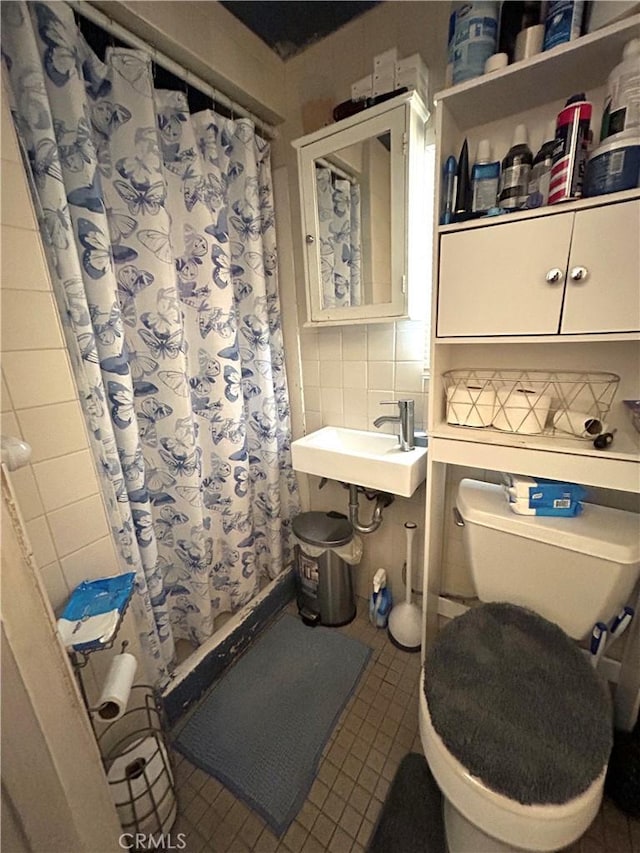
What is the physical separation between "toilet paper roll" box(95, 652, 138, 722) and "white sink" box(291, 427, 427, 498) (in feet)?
2.64

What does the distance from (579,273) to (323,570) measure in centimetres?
135

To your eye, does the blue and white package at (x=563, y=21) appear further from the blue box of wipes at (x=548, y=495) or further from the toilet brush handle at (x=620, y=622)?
the toilet brush handle at (x=620, y=622)

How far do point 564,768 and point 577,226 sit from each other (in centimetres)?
112

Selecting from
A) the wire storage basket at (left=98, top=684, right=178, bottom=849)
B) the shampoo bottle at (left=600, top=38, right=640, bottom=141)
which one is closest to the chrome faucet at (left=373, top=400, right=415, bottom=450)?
the shampoo bottle at (left=600, top=38, right=640, bottom=141)

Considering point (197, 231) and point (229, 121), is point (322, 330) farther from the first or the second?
point (229, 121)

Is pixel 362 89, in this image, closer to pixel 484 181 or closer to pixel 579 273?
pixel 484 181

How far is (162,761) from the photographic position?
939 millimetres

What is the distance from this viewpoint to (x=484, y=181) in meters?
0.88

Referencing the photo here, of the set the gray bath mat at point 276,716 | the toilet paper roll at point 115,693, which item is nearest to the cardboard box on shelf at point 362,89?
the toilet paper roll at point 115,693

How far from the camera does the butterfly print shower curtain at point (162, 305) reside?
0.83 metres

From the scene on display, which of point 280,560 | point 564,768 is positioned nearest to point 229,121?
point 280,560

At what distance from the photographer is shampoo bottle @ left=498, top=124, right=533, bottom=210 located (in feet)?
2.74

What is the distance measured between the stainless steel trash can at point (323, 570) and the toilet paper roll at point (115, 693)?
0.80 metres
